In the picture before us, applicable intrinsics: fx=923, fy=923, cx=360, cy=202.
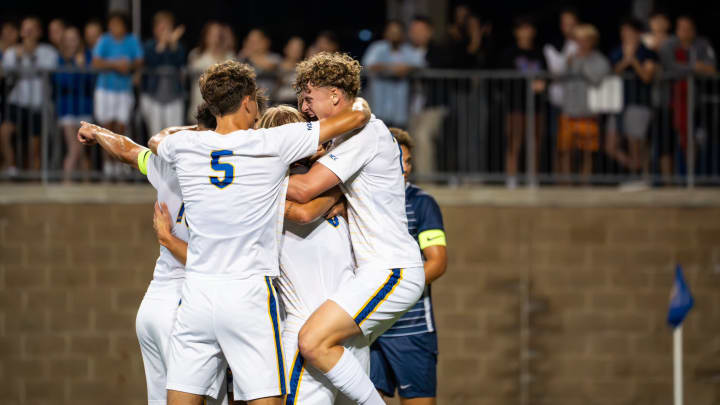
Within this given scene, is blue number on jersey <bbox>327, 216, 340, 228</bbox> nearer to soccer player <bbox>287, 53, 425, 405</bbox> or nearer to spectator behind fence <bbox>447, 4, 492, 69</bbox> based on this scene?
soccer player <bbox>287, 53, 425, 405</bbox>

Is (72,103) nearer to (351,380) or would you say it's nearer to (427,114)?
→ (427,114)

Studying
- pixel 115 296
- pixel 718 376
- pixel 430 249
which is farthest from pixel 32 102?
pixel 718 376

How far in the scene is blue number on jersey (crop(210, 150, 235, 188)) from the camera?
397cm

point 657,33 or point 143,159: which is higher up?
point 657,33

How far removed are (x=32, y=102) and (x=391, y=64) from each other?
3.41 meters

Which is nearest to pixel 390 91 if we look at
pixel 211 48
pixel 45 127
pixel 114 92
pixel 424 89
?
pixel 424 89

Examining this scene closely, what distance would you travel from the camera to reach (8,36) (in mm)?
9180

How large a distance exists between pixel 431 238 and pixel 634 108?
163 inches

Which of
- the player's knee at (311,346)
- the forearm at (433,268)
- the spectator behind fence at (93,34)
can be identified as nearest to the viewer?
the player's knee at (311,346)

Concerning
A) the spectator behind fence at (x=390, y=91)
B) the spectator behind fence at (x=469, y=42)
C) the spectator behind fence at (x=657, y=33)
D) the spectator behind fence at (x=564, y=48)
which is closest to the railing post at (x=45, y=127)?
the spectator behind fence at (x=390, y=91)

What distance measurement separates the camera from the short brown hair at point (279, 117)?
14.5 feet

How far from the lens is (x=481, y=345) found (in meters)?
8.59

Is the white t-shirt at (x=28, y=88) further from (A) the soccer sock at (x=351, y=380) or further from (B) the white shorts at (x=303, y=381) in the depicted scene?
(A) the soccer sock at (x=351, y=380)

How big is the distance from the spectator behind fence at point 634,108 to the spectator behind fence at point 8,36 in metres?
5.89
